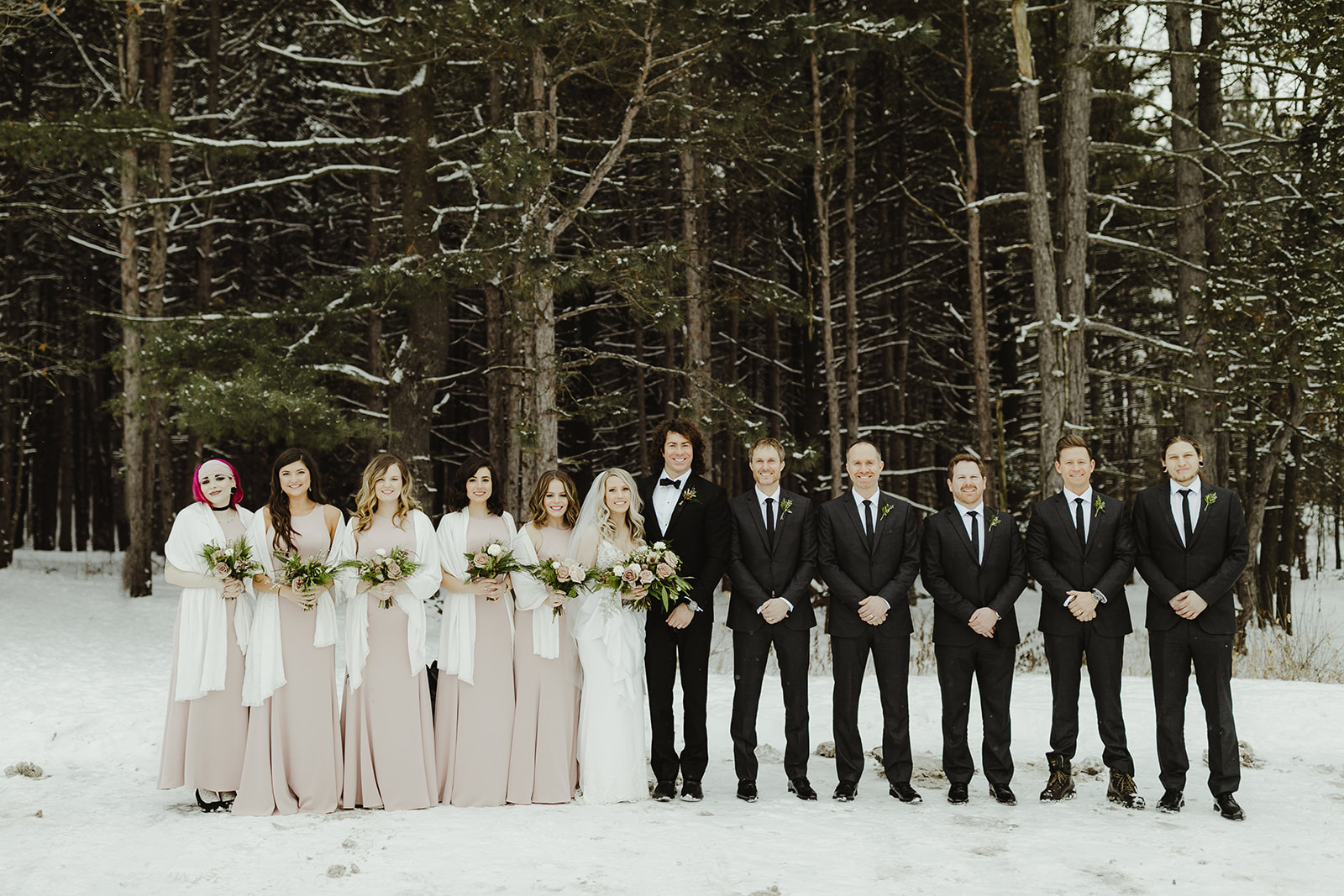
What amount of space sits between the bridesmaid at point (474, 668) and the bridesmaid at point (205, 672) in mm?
1195

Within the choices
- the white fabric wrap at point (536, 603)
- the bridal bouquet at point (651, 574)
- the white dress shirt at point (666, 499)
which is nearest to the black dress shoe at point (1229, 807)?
the bridal bouquet at point (651, 574)

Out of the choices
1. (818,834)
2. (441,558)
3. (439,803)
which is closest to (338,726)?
(439,803)

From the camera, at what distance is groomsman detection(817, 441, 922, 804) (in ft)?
20.8

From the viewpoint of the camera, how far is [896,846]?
5.34 meters

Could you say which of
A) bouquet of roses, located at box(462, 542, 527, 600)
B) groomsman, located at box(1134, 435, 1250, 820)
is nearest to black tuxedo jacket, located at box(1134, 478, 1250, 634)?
groomsman, located at box(1134, 435, 1250, 820)

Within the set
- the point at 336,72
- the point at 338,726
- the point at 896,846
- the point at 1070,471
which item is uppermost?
the point at 336,72

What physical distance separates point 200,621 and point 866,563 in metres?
4.03

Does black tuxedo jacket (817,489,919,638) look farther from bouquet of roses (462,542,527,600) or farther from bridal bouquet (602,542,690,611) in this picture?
bouquet of roses (462,542,527,600)

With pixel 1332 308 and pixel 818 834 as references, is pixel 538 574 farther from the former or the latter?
pixel 1332 308

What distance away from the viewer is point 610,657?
6375 mm

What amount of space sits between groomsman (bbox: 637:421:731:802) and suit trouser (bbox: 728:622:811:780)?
9.0 inches

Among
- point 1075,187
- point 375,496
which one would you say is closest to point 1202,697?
point 375,496

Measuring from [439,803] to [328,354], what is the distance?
900 cm

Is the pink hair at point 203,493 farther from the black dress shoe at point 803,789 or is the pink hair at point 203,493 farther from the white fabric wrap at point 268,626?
the black dress shoe at point 803,789
